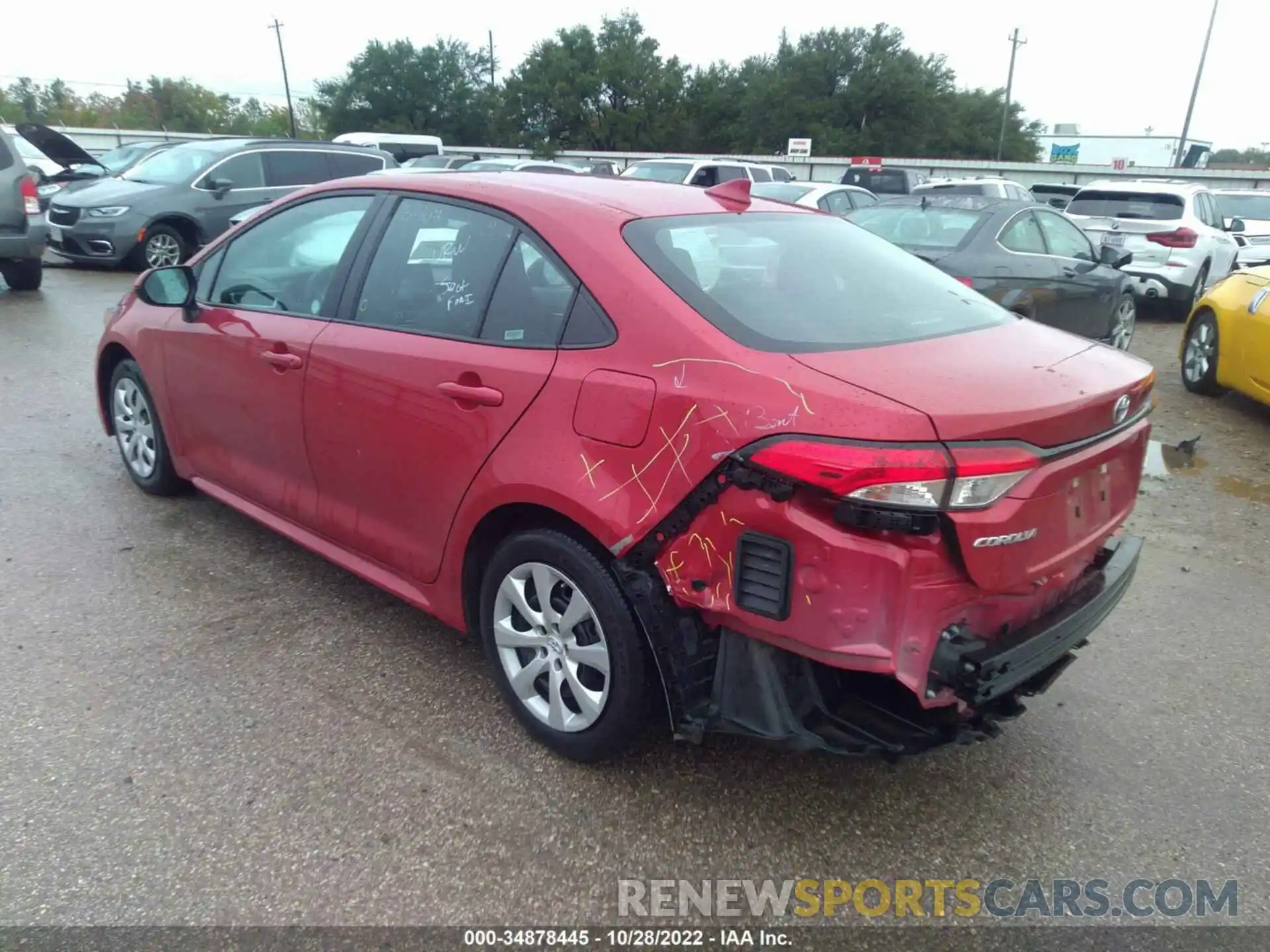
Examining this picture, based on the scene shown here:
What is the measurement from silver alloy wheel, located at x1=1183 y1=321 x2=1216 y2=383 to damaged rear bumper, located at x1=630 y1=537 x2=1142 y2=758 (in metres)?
6.26

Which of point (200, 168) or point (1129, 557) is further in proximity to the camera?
point (200, 168)

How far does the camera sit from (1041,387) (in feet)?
7.82

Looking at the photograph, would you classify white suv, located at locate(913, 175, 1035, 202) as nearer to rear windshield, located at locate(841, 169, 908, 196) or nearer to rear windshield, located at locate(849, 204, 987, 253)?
rear windshield, located at locate(841, 169, 908, 196)

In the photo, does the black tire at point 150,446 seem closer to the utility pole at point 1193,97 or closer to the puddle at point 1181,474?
the puddle at point 1181,474

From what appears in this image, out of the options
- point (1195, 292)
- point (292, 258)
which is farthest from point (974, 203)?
point (292, 258)

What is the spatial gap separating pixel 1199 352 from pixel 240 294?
7414mm

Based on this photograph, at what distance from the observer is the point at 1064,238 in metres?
8.30

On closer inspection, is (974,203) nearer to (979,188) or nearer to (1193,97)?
(979,188)

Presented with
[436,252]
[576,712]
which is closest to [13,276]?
[436,252]

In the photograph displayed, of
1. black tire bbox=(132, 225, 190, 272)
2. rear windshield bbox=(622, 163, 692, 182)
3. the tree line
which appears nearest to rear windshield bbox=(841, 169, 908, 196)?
Answer: rear windshield bbox=(622, 163, 692, 182)

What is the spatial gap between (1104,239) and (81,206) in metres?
13.0

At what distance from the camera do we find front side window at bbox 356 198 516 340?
2.97 m

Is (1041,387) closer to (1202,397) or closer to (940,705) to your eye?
(940,705)

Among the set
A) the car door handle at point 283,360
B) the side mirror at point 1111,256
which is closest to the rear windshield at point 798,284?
the car door handle at point 283,360
